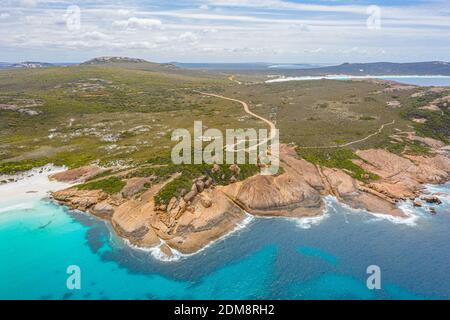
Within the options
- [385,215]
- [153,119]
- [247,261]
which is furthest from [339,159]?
[153,119]

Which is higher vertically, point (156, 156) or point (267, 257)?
point (156, 156)

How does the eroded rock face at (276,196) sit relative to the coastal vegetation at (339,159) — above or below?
below

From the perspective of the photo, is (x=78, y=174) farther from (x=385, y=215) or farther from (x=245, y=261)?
(x=385, y=215)

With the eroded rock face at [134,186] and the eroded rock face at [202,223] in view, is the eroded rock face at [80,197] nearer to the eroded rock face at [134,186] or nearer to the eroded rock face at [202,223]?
the eroded rock face at [134,186]

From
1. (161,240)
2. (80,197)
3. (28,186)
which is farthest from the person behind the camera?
(28,186)

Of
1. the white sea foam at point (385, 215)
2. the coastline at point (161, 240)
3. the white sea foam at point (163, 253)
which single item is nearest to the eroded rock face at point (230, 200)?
the white sea foam at point (163, 253)

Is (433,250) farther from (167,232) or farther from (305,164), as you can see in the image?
(167,232)

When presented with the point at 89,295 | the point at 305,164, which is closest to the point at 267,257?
the point at 89,295
